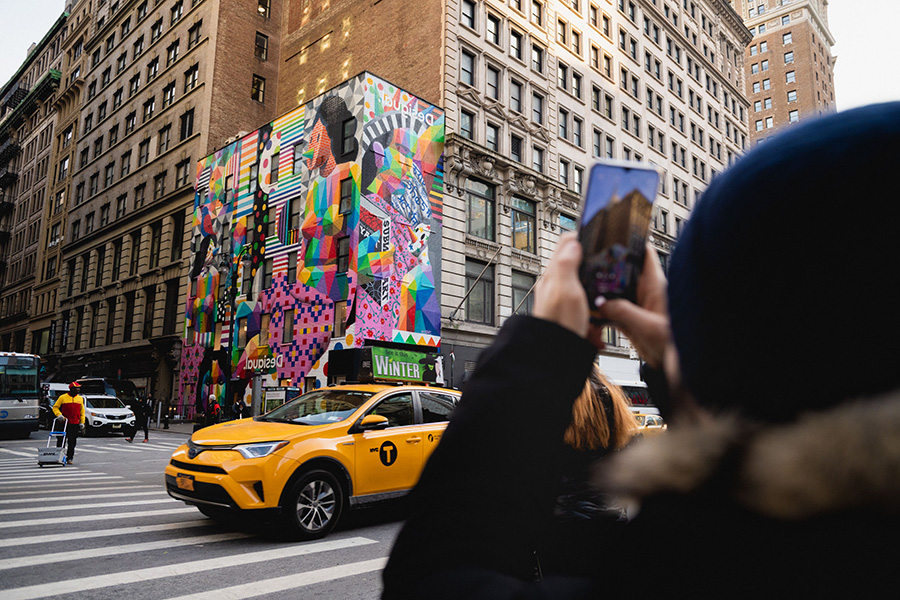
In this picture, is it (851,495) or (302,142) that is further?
(302,142)

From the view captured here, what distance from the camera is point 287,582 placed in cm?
535

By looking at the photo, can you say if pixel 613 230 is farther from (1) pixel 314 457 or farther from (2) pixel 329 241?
(2) pixel 329 241

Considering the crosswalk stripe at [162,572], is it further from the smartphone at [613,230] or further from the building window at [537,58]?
the building window at [537,58]

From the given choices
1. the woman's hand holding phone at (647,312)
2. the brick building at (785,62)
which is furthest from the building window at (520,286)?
the brick building at (785,62)

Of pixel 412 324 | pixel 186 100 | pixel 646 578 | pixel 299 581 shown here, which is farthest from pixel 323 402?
pixel 186 100

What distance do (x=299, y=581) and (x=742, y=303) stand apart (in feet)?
18.0

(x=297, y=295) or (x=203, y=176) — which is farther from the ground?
A: (x=203, y=176)

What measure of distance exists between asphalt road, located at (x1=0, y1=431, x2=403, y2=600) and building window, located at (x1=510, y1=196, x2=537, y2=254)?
77.7 ft

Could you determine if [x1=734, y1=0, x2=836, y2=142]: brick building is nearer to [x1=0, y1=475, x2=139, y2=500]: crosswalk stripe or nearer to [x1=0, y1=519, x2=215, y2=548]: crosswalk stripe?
[x1=0, y1=475, x2=139, y2=500]: crosswalk stripe

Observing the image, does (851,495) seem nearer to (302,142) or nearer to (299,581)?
(299,581)

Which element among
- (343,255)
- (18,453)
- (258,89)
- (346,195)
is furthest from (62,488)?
(258,89)

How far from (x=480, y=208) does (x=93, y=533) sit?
24.7 meters

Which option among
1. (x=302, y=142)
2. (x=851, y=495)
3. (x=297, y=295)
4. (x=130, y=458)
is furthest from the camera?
(x=302, y=142)

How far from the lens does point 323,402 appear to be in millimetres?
8336
